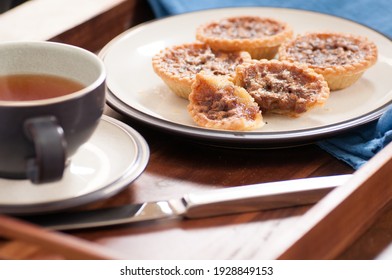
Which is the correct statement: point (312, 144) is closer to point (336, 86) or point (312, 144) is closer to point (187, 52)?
point (336, 86)

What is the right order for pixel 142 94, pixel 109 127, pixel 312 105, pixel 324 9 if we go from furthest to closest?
1. pixel 324 9
2. pixel 142 94
3. pixel 312 105
4. pixel 109 127

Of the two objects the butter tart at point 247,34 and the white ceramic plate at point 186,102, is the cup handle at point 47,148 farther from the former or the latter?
the butter tart at point 247,34

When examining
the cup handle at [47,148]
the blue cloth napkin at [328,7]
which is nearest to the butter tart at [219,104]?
the cup handle at [47,148]

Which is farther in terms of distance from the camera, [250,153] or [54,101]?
[250,153]

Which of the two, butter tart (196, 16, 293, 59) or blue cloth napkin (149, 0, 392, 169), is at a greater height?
butter tart (196, 16, 293, 59)

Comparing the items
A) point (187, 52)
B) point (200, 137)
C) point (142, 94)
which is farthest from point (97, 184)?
point (187, 52)

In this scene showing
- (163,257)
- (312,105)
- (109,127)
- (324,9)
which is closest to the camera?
(163,257)

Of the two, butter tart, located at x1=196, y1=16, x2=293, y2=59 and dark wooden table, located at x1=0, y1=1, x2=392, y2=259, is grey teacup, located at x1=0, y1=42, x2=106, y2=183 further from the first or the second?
butter tart, located at x1=196, y1=16, x2=293, y2=59

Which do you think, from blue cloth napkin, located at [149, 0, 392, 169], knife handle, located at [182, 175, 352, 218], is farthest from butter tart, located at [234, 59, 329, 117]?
blue cloth napkin, located at [149, 0, 392, 169]
